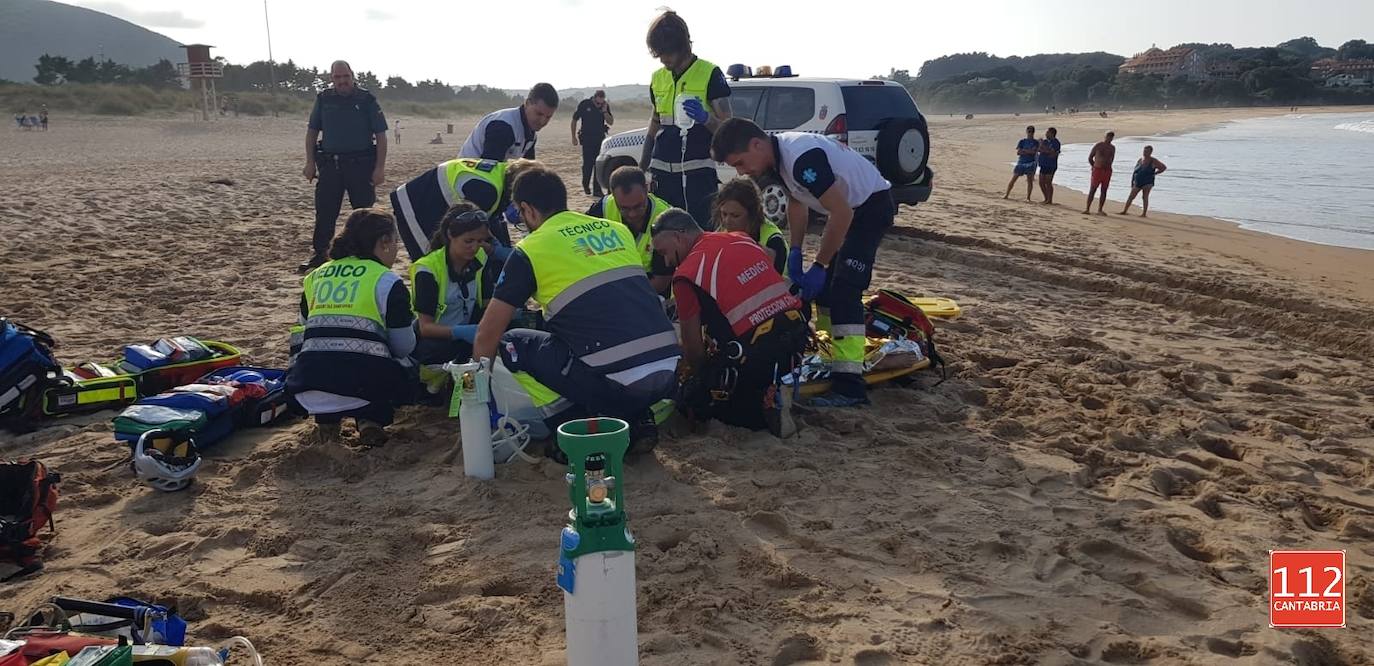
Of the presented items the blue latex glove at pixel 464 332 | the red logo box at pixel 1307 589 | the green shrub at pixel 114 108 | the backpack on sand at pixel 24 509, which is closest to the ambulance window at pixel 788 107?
the blue latex glove at pixel 464 332

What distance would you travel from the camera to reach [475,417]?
3.60 metres

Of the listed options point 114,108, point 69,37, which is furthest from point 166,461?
point 69,37

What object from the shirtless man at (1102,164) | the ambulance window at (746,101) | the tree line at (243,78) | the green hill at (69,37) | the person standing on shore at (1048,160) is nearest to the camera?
the ambulance window at (746,101)

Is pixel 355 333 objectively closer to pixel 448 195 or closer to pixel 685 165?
pixel 448 195

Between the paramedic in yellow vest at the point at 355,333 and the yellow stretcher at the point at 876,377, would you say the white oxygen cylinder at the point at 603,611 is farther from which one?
the yellow stretcher at the point at 876,377

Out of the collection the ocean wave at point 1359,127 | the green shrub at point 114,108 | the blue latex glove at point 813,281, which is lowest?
the blue latex glove at point 813,281

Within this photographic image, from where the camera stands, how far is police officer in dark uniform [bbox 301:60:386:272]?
727 centimetres

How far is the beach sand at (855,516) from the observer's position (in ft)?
8.98

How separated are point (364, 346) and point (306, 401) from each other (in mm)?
358

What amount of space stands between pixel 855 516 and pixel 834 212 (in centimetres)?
159

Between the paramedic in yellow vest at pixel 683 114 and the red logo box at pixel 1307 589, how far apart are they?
3.86 meters

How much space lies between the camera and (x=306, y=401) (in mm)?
3939

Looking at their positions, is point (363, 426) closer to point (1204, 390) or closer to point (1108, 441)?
point (1108, 441)

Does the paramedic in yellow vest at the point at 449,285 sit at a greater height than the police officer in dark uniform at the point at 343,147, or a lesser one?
lesser
